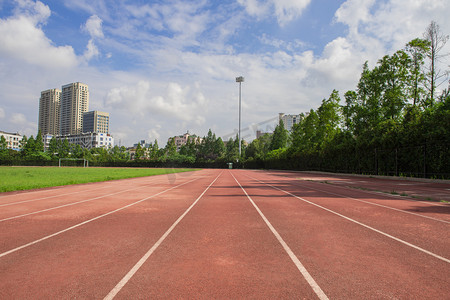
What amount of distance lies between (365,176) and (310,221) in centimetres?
2236

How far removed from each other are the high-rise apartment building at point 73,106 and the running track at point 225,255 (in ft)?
699

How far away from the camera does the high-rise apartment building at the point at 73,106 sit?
189500 millimetres

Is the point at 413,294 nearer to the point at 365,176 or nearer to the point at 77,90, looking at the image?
the point at 365,176

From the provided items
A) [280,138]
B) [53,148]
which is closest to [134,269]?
[280,138]

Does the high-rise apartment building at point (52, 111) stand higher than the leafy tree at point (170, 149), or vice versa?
the high-rise apartment building at point (52, 111)

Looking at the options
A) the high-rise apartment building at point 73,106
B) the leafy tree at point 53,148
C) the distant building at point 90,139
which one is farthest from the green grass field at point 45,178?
the high-rise apartment building at point 73,106

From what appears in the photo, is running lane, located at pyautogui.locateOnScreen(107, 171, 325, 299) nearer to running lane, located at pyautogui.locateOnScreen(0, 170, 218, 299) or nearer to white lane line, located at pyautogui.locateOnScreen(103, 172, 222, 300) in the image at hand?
white lane line, located at pyautogui.locateOnScreen(103, 172, 222, 300)

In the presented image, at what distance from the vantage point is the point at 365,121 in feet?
101

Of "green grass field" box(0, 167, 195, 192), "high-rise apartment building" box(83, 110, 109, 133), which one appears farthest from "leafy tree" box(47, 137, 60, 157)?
"high-rise apartment building" box(83, 110, 109, 133)

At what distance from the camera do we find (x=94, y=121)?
187 m

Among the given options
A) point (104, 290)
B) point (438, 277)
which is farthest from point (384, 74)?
point (104, 290)

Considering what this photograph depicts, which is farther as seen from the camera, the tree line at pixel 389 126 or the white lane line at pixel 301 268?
the tree line at pixel 389 126

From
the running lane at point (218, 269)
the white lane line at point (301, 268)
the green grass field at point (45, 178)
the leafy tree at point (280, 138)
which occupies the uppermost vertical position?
the leafy tree at point (280, 138)

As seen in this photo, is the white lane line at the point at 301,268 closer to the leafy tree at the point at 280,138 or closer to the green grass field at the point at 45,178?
the green grass field at the point at 45,178
